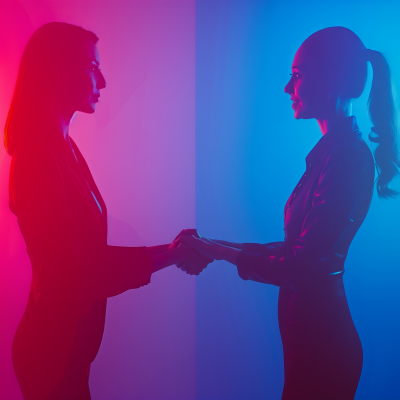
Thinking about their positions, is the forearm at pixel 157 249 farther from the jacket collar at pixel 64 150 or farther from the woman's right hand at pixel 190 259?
the jacket collar at pixel 64 150

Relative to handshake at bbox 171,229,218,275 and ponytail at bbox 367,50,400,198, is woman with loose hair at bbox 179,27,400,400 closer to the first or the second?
ponytail at bbox 367,50,400,198

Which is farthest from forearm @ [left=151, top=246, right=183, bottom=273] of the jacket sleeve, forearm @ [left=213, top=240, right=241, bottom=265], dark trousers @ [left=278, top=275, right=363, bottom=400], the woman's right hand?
dark trousers @ [left=278, top=275, right=363, bottom=400]

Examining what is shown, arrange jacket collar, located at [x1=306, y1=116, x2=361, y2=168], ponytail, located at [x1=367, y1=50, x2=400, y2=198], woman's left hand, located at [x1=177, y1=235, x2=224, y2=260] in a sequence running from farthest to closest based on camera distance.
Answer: woman's left hand, located at [x1=177, y1=235, x2=224, y2=260]
ponytail, located at [x1=367, y1=50, x2=400, y2=198]
jacket collar, located at [x1=306, y1=116, x2=361, y2=168]

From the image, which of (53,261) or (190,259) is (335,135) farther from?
(53,261)

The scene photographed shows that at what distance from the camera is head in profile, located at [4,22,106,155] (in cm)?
155

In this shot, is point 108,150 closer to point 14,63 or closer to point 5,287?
point 14,63

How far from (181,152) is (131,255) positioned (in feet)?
2.51

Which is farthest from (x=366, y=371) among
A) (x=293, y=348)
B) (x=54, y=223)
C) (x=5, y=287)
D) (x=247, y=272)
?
(x=5, y=287)

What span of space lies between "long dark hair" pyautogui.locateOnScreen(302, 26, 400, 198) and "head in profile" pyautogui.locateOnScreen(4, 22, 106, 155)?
114 centimetres

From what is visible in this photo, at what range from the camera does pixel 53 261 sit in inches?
55.4

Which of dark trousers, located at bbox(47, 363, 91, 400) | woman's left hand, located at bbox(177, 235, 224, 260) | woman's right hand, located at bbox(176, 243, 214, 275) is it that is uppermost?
woman's left hand, located at bbox(177, 235, 224, 260)

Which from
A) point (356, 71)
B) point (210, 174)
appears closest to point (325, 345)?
point (210, 174)

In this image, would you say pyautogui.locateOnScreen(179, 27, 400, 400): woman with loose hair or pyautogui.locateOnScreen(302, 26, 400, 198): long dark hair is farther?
pyautogui.locateOnScreen(302, 26, 400, 198): long dark hair

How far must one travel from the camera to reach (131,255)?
1810 millimetres
